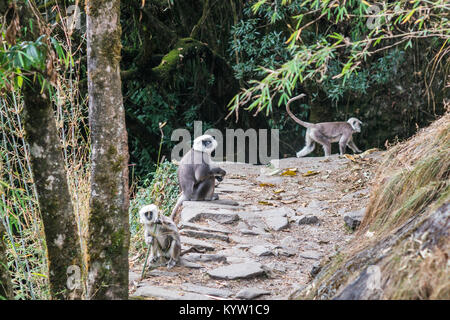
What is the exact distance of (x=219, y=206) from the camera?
5883 millimetres

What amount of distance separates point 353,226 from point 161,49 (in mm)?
6521

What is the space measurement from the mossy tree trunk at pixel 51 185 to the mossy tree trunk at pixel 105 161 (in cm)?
13

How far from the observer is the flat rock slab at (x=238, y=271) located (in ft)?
13.2

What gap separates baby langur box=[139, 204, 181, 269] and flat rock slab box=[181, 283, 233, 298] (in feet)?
1.42

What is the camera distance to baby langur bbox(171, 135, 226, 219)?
6.00 m

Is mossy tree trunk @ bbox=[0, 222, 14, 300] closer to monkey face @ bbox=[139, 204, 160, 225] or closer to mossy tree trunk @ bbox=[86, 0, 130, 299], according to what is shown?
mossy tree trunk @ bbox=[86, 0, 130, 299]

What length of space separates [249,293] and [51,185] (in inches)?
63.5

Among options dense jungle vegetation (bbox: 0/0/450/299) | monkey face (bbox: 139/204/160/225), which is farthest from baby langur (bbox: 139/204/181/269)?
dense jungle vegetation (bbox: 0/0/450/299)

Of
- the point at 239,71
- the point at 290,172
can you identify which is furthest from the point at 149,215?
the point at 239,71

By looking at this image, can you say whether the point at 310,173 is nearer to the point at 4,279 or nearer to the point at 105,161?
the point at 105,161

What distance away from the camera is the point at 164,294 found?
3.52 m

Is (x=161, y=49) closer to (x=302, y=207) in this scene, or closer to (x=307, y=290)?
(x=302, y=207)
